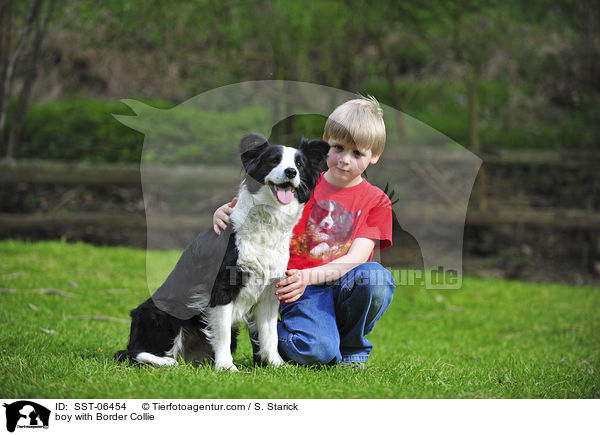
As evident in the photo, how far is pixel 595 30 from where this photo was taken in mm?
9867

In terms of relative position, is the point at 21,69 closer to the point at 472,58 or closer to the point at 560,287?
the point at 472,58

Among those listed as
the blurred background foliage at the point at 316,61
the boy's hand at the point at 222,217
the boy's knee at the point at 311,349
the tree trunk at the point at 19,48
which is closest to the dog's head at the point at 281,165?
the boy's hand at the point at 222,217

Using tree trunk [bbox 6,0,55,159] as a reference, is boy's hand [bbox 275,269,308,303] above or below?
below

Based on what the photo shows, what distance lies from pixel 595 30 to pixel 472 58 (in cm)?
242

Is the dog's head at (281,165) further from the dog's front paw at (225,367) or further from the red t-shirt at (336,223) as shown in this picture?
the dog's front paw at (225,367)

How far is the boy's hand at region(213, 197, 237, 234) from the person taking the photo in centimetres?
312

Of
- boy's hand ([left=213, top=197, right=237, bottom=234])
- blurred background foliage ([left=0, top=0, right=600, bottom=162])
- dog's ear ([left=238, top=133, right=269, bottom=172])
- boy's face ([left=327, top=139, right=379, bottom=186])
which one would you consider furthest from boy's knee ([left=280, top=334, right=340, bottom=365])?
blurred background foliage ([left=0, top=0, right=600, bottom=162])

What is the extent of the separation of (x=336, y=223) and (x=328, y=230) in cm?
6

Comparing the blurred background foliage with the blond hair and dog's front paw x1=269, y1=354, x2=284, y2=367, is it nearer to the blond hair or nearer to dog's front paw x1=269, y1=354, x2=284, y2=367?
the blond hair

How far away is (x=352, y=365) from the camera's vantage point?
3518 mm

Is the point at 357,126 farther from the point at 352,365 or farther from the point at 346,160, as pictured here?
the point at 352,365

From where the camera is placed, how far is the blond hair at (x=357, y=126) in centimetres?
318

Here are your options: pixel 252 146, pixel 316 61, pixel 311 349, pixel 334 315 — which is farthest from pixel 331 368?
pixel 316 61

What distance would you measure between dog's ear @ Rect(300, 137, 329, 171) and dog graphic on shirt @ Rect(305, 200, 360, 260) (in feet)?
1.12
